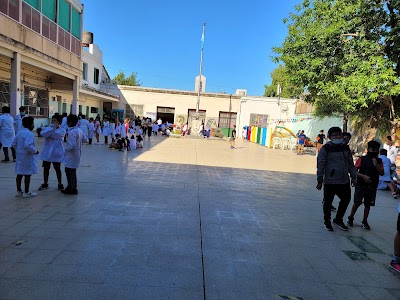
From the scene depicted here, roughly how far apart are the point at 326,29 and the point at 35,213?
12283mm

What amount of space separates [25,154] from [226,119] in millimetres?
30591

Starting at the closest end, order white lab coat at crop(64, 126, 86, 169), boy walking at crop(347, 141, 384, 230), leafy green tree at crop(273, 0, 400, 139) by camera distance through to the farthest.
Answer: boy walking at crop(347, 141, 384, 230) < white lab coat at crop(64, 126, 86, 169) < leafy green tree at crop(273, 0, 400, 139)

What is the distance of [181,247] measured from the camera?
4039mm

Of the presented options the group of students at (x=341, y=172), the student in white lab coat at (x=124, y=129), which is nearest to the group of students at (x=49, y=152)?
the group of students at (x=341, y=172)

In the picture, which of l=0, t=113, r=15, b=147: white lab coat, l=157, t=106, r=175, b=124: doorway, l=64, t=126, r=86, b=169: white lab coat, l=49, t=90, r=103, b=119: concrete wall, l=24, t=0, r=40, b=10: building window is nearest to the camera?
l=64, t=126, r=86, b=169: white lab coat


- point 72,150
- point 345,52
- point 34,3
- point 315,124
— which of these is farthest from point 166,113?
point 72,150

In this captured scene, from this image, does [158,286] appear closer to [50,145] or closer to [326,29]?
[50,145]

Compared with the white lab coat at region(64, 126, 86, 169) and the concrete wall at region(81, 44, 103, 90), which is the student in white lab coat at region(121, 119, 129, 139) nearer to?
the white lab coat at region(64, 126, 86, 169)

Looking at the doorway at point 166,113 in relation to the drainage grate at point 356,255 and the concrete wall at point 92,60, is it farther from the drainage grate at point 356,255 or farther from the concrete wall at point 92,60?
the drainage grate at point 356,255

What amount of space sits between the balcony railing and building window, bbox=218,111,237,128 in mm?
18838

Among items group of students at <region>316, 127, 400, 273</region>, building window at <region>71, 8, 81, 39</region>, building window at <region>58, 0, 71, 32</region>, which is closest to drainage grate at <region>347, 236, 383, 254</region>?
group of students at <region>316, 127, 400, 273</region>

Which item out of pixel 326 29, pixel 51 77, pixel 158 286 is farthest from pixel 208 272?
pixel 51 77

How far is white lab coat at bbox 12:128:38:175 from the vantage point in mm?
5805

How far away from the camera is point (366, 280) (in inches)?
139
